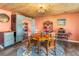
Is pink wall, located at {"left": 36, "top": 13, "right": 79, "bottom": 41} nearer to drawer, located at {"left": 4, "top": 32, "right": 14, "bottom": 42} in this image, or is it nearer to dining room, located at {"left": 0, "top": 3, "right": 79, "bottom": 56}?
dining room, located at {"left": 0, "top": 3, "right": 79, "bottom": 56}

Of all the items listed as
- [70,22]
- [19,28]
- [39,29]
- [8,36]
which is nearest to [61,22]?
[70,22]

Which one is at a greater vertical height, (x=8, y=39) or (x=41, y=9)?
(x=41, y=9)

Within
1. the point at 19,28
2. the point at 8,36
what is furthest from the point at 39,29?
the point at 8,36

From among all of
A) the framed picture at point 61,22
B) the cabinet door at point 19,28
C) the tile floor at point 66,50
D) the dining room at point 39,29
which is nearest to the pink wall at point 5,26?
the dining room at point 39,29

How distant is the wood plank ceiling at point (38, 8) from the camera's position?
89.5 inches

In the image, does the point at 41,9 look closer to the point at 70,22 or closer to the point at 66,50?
the point at 70,22

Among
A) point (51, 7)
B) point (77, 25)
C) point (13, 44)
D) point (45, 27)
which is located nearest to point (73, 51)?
point (77, 25)

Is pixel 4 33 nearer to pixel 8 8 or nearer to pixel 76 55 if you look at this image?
pixel 8 8

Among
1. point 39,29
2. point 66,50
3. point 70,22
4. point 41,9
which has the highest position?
point 41,9

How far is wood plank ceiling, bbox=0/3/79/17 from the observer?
89.5 inches

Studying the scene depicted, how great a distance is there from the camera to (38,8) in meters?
2.30

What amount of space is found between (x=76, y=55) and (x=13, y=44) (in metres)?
1.12

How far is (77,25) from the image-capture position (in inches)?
90.8

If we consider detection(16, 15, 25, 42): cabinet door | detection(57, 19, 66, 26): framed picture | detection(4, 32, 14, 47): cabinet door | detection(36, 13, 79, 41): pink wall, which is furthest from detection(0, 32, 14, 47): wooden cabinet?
detection(57, 19, 66, 26): framed picture
